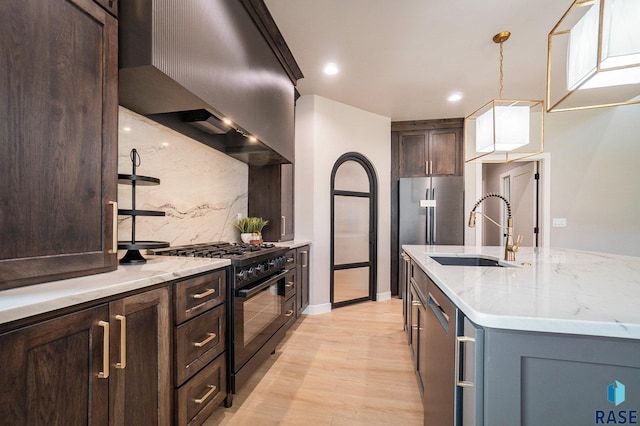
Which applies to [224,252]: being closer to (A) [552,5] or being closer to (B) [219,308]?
(B) [219,308]

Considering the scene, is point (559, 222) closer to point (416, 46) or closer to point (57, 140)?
point (416, 46)

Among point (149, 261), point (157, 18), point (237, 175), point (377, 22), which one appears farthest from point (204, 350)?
point (377, 22)

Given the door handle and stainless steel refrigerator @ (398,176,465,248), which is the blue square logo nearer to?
the door handle

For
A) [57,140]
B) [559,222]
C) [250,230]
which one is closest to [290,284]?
[250,230]

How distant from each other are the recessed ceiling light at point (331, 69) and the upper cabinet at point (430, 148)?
6.01ft

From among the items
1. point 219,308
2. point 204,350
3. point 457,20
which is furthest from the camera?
point 457,20

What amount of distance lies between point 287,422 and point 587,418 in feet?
4.62

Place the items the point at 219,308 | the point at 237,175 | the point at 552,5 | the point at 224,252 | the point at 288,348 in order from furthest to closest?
the point at 237,175
the point at 288,348
the point at 552,5
the point at 224,252
the point at 219,308

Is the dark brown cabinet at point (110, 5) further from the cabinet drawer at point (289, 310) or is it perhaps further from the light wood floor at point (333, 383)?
the cabinet drawer at point (289, 310)

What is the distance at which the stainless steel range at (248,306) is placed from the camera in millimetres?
1607

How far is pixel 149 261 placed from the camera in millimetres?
1479

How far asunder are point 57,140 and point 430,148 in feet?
14.3

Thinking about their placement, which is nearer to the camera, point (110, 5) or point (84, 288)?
point (84, 288)

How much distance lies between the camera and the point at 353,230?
3.88 meters
